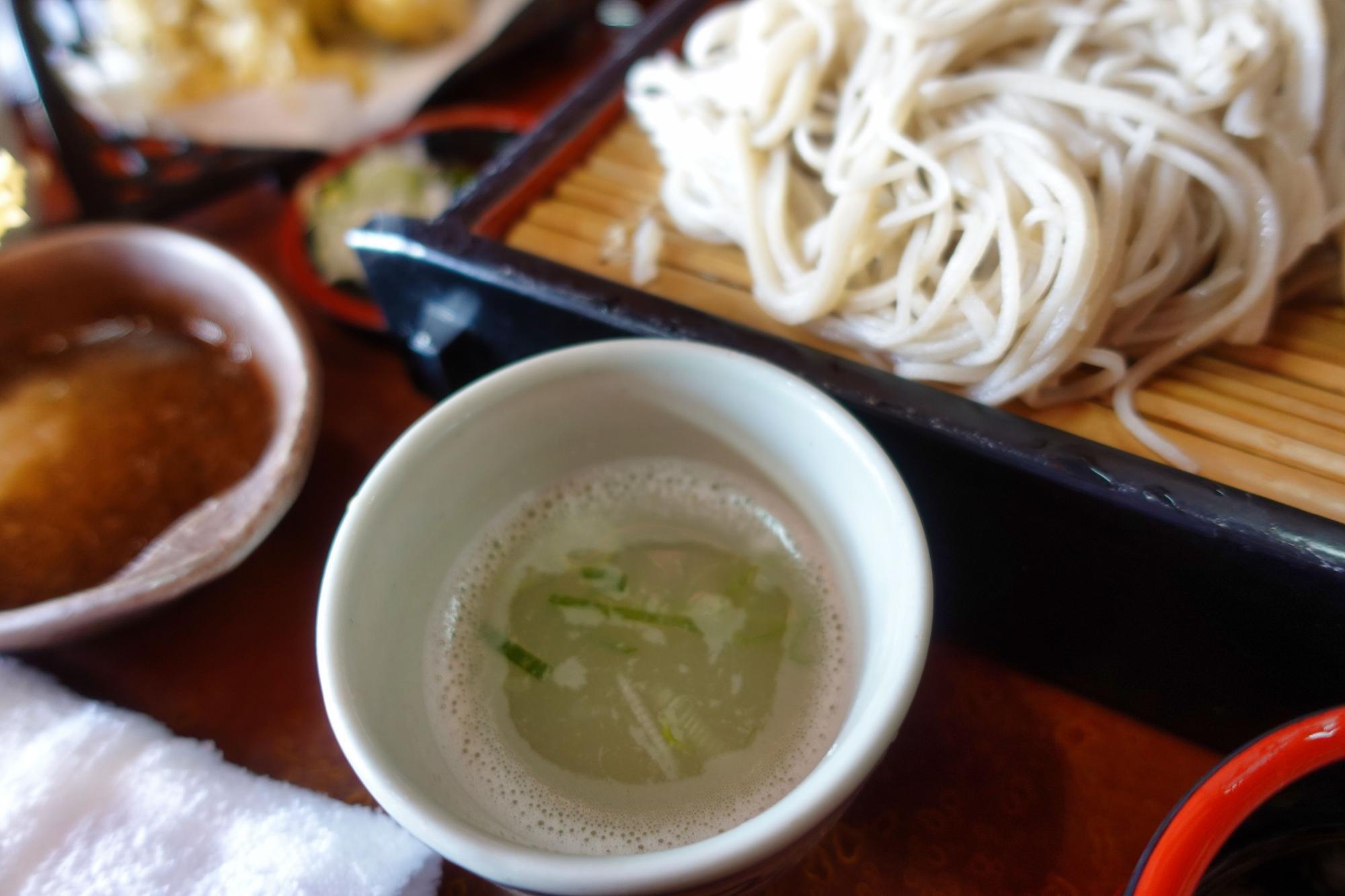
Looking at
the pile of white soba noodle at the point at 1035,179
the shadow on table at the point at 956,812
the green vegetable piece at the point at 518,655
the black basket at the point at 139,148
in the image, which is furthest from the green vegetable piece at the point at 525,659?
the black basket at the point at 139,148

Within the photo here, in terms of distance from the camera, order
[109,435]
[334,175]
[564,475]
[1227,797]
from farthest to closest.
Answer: [334,175] < [109,435] < [564,475] < [1227,797]

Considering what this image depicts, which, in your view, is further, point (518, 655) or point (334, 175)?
point (334, 175)

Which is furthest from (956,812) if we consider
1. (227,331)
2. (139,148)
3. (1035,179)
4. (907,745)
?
(139,148)

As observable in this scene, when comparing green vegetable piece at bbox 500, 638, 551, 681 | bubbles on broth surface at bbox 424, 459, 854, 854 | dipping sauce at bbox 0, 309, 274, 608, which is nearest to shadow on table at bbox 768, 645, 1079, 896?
bubbles on broth surface at bbox 424, 459, 854, 854

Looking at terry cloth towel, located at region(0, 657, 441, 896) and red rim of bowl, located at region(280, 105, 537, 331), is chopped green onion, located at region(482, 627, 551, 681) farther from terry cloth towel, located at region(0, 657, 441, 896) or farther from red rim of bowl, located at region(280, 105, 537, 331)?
red rim of bowl, located at region(280, 105, 537, 331)

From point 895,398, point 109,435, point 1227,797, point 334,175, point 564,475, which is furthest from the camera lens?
point 334,175

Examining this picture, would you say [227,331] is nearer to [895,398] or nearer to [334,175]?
[334,175]

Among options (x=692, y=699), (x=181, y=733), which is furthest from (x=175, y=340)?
(x=692, y=699)

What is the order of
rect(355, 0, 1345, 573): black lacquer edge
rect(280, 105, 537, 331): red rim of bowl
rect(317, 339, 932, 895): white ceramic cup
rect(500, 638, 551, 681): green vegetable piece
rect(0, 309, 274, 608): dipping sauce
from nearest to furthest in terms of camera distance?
Result: rect(317, 339, 932, 895): white ceramic cup → rect(355, 0, 1345, 573): black lacquer edge → rect(500, 638, 551, 681): green vegetable piece → rect(0, 309, 274, 608): dipping sauce → rect(280, 105, 537, 331): red rim of bowl
